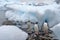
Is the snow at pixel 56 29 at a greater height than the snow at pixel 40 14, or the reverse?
the snow at pixel 40 14

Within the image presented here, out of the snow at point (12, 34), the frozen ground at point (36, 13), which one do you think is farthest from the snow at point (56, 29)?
the snow at point (12, 34)

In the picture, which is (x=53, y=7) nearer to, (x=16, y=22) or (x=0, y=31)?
(x=16, y=22)

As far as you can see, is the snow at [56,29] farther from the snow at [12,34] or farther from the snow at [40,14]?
the snow at [12,34]

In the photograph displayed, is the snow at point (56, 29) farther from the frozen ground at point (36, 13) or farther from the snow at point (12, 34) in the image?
the snow at point (12, 34)

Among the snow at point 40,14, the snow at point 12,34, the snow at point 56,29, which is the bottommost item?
the snow at point 12,34

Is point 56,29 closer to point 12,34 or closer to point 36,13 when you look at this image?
point 36,13

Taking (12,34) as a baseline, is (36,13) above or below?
above

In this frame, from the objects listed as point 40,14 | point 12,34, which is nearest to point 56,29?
point 40,14

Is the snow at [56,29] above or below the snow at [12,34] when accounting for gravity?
above

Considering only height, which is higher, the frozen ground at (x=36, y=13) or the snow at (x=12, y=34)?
the frozen ground at (x=36, y=13)

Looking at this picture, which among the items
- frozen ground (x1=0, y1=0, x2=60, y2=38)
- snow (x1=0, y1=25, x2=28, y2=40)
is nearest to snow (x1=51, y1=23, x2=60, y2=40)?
frozen ground (x1=0, y1=0, x2=60, y2=38)

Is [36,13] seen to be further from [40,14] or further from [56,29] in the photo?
[56,29]
